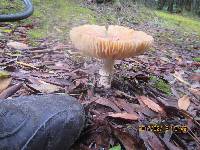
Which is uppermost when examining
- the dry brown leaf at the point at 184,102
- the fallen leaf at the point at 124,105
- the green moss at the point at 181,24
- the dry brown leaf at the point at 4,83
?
the dry brown leaf at the point at 4,83

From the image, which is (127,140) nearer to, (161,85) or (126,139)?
(126,139)

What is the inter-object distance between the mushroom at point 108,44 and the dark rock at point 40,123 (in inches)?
16.5

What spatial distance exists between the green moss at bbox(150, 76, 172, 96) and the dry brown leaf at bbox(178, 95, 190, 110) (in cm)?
14

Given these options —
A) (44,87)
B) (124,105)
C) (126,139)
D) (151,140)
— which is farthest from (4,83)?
(151,140)

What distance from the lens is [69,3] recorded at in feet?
19.2

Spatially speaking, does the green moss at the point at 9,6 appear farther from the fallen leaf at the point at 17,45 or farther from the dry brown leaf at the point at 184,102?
the dry brown leaf at the point at 184,102

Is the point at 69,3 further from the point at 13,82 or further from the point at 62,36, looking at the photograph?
the point at 13,82

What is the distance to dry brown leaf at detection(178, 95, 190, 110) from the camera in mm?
2101

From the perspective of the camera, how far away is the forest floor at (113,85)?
171cm

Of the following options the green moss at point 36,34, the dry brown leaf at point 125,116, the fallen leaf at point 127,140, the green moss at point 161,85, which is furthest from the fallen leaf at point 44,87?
the green moss at point 36,34

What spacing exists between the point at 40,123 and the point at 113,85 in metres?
0.91

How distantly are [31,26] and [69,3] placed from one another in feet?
7.02

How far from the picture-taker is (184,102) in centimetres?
218

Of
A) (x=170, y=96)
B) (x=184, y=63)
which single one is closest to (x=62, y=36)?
(x=184, y=63)
